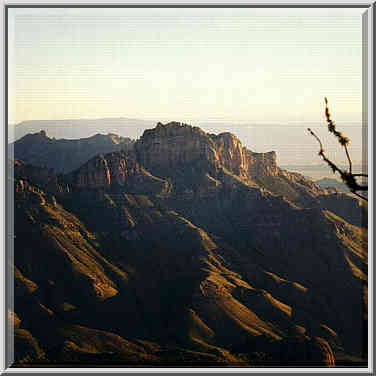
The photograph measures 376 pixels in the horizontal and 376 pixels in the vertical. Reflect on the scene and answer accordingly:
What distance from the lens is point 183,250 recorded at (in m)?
62.5

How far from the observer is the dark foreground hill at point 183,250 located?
4525 centimetres

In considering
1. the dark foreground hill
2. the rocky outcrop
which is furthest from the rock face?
the rocky outcrop

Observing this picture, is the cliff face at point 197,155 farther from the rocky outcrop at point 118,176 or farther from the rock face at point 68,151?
the rock face at point 68,151

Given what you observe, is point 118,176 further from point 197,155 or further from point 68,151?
point 68,151

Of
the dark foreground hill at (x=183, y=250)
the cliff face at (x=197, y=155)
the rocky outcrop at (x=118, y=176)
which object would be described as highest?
the cliff face at (x=197, y=155)

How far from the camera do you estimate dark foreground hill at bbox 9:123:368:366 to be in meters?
45.2

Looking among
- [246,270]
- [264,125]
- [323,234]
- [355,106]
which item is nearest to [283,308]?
[246,270]

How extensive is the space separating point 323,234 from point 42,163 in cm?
3170

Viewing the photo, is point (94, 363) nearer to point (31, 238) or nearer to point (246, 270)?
point (31, 238)

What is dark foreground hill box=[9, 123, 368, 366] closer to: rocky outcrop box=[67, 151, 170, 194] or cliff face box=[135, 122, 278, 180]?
rocky outcrop box=[67, 151, 170, 194]

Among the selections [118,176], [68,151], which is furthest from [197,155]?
[68,151]

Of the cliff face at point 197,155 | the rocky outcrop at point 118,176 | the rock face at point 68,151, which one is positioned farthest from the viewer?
the cliff face at point 197,155

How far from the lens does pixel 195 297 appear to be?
55938 millimetres

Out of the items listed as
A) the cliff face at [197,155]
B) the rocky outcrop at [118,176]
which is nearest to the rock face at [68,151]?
the rocky outcrop at [118,176]
